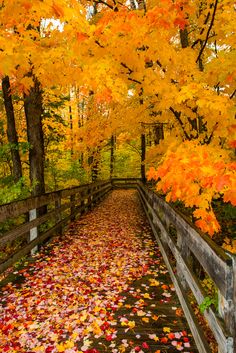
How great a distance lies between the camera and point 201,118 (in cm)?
730

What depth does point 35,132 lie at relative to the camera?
30.6 ft

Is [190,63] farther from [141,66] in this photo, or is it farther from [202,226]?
[202,226]

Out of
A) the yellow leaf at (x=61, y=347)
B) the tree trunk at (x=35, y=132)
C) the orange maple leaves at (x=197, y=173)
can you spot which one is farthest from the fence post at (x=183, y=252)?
the tree trunk at (x=35, y=132)

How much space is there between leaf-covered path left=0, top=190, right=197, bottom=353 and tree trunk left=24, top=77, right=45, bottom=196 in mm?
2306

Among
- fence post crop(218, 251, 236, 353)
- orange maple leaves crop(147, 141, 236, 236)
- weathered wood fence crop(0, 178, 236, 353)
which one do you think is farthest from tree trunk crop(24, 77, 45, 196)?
fence post crop(218, 251, 236, 353)

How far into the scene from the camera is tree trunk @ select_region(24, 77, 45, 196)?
9062mm

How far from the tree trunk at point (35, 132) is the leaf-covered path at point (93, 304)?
2306 mm

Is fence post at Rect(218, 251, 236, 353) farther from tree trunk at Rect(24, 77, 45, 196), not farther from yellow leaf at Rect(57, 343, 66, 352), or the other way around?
tree trunk at Rect(24, 77, 45, 196)

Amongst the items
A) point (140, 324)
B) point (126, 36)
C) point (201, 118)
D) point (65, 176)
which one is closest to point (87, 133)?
point (65, 176)

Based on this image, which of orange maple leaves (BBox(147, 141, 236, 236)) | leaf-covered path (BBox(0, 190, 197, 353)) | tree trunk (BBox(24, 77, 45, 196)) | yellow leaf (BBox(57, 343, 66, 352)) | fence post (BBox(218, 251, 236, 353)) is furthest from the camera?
tree trunk (BBox(24, 77, 45, 196))

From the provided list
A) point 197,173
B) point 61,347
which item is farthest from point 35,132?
point 61,347

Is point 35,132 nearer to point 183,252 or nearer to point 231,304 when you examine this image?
point 183,252

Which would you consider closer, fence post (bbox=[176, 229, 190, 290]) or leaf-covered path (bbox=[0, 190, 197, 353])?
leaf-covered path (bbox=[0, 190, 197, 353])

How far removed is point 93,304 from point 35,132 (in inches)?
230
